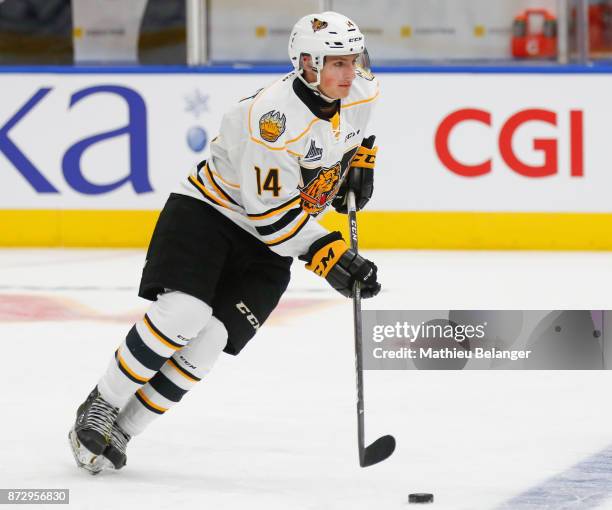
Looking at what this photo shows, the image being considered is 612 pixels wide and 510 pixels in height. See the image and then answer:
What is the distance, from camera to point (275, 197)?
3129 millimetres

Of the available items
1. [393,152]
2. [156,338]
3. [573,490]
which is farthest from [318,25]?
[393,152]

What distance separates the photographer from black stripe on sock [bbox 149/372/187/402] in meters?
3.29

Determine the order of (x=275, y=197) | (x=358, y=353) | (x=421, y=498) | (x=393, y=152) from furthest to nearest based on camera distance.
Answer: (x=393, y=152), (x=358, y=353), (x=275, y=197), (x=421, y=498)

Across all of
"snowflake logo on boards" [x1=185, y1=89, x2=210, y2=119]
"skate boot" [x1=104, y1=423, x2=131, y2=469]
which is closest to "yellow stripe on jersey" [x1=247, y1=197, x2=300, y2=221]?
"skate boot" [x1=104, y1=423, x2=131, y2=469]

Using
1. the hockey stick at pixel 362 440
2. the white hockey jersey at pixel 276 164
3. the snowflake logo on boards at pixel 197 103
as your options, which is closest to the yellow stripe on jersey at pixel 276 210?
the white hockey jersey at pixel 276 164

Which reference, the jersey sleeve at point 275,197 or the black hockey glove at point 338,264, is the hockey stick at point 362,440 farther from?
the jersey sleeve at point 275,197

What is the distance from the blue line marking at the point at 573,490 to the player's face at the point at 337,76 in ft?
3.11

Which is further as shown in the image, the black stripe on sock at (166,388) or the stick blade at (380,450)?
the black stripe on sock at (166,388)

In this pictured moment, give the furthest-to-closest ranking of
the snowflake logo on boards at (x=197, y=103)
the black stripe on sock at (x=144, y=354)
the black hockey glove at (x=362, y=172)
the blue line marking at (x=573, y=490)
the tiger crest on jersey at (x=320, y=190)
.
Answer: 1. the snowflake logo on boards at (x=197, y=103)
2. the black hockey glove at (x=362, y=172)
3. the tiger crest on jersey at (x=320, y=190)
4. the black stripe on sock at (x=144, y=354)
5. the blue line marking at (x=573, y=490)

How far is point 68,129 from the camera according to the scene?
7.46 m

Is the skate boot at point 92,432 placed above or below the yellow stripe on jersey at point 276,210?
below

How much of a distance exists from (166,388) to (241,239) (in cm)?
38

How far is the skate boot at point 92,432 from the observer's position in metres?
3.22

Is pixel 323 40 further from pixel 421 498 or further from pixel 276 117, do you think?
pixel 421 498
